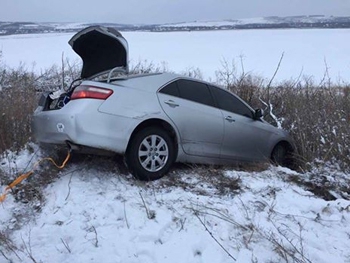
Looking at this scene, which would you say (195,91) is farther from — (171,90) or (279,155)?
(279,155)

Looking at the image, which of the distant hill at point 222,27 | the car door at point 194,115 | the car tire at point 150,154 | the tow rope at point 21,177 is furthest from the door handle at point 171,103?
the distant hill at point 222,27

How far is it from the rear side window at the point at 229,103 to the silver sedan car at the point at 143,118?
0.02m

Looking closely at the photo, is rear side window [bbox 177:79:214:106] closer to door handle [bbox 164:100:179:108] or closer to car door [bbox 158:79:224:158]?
car door [bbox 158:79:224:158]

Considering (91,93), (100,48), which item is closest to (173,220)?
(91,93)

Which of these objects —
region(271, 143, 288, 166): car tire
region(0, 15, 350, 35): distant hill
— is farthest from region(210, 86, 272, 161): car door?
region(0, 15, 350, 35): distant hill

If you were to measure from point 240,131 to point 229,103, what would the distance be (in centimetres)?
47

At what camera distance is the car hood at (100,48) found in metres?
5.83

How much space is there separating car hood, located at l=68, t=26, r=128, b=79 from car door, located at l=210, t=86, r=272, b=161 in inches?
59.9

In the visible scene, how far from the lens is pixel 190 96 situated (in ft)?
18.8

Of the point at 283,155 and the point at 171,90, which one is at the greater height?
the point at 171,90

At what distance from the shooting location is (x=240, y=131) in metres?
6.21

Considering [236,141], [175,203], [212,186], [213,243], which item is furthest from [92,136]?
[236,141]

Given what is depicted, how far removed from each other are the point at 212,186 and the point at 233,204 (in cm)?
61

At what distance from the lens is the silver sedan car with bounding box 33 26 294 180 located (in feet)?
15.8
